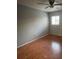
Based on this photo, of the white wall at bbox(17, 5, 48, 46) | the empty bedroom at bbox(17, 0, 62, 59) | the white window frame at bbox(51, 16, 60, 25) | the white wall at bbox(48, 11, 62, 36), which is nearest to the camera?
the empty bedroom at bbox(17, 0, 62, 59)

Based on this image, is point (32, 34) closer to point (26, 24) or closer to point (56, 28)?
point (26, 24)

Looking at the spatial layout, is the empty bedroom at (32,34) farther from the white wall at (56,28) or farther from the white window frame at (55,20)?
the white window frame at (55,20)

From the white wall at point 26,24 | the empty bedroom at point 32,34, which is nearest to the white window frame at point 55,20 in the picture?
the empty bedroom at point 32,34

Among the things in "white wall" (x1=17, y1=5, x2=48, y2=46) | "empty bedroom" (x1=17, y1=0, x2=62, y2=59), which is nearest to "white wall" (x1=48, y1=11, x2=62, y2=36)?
"empty bedroom" (x1=17, y1=0, x2=62, y2=59)

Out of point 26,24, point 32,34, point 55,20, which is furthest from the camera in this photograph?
point 55,20

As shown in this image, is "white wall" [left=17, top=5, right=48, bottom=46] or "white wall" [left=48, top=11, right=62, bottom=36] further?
"white wall" [left=48, top=11, right=62, bottom=36]

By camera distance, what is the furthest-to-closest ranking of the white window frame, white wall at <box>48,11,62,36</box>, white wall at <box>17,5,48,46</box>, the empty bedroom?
the white window frame, white wall at <box>48,11,62,36</box>, white wall at <box>17,5,48,46</box>, the empty bedroom

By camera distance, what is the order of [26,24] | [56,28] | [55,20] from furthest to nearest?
[55,20]
[56,28]
[26,24]

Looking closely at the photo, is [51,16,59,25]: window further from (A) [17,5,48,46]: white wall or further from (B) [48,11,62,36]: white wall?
(A) [17,5,48,46]: white wall

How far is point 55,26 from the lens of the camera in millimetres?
7520

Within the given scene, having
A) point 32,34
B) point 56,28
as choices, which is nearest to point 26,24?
point 32,34
